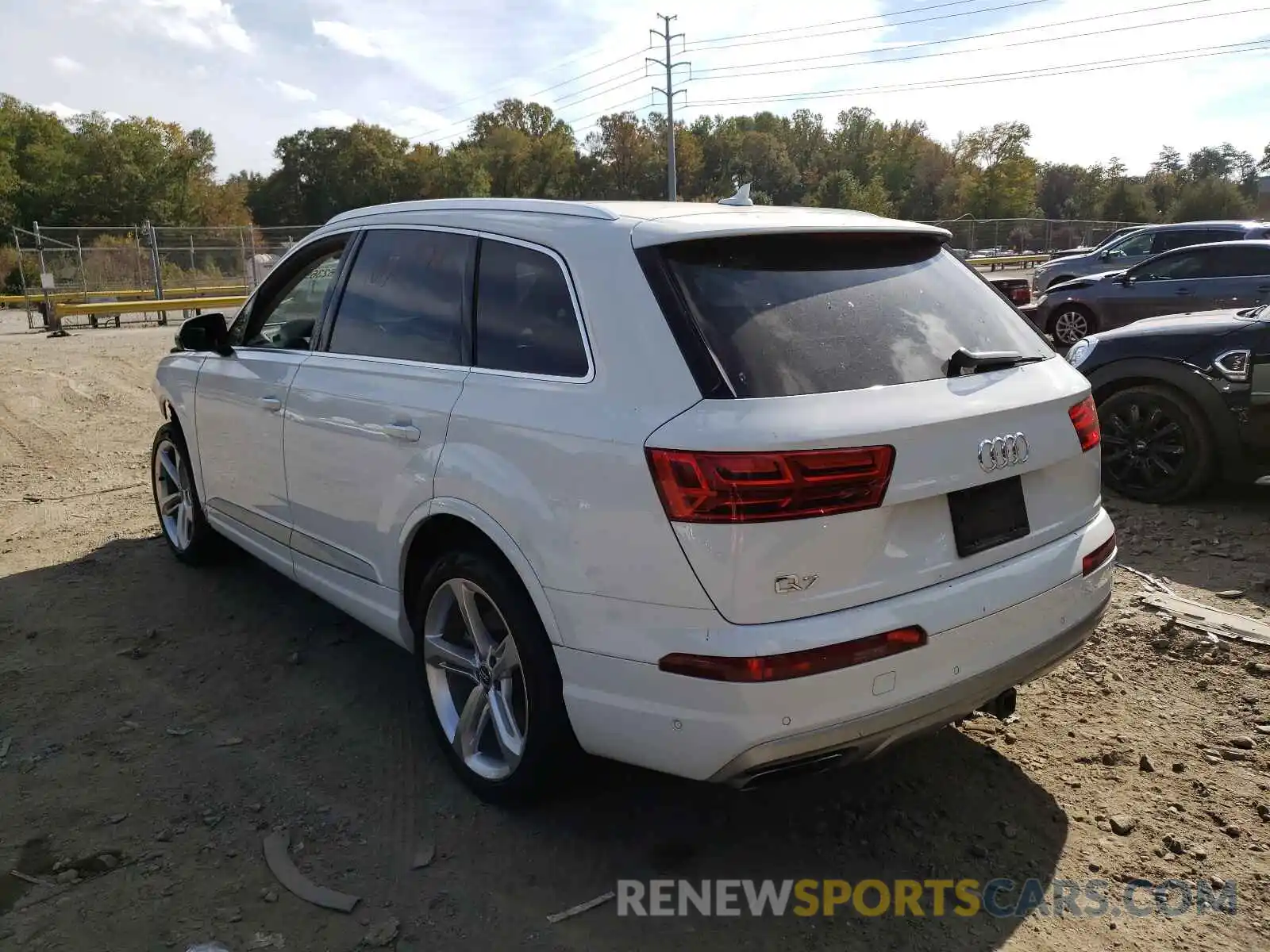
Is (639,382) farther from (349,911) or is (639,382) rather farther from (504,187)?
(504,187)

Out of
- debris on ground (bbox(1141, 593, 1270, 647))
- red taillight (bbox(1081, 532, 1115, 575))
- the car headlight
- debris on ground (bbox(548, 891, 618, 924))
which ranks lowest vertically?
debris on ground (bbox(548, 891, 618, 924))

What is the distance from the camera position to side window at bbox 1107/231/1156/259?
658 inches

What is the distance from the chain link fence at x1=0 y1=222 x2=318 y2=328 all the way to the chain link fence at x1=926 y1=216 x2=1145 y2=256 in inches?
1182

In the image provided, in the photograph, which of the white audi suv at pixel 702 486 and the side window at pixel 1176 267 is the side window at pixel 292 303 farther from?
the side window at pixel 1176 267

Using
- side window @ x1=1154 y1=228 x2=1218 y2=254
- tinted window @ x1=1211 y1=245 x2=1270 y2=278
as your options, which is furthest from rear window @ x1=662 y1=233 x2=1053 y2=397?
side window @ x1=1154 y1=228 x2=1218 y2=254

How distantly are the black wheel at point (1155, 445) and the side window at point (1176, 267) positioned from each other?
21.5 feet

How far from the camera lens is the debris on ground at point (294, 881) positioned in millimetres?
2721

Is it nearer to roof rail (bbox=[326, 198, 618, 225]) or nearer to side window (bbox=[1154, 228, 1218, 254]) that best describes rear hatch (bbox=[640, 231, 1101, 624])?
roof rail (bbox=[326, 198, 618, 225])

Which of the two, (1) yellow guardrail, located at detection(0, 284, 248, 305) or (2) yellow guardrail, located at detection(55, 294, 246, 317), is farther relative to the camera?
(1) yellow guardrail, located at detection(0, 284, 248, 305)

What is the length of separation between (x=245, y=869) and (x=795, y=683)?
1785 mm

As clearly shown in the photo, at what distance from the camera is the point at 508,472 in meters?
2.78

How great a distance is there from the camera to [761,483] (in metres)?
2.27

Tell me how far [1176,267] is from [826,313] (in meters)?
Result: 11.1

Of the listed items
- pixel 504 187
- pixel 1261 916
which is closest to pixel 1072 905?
pixel 1261 916
